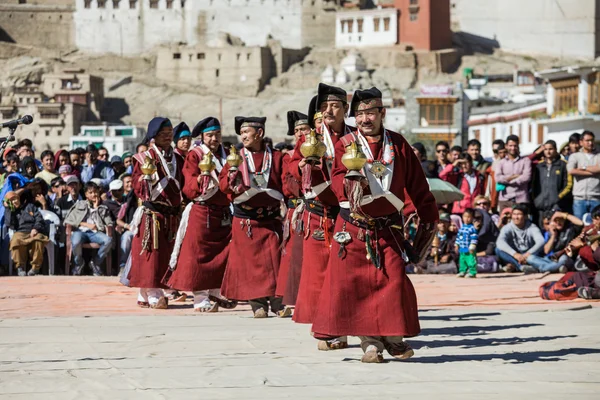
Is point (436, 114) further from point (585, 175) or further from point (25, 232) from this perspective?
point (25, 232)

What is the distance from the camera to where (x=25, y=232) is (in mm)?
16438

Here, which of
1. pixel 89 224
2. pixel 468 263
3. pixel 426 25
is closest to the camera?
pixel 468 263

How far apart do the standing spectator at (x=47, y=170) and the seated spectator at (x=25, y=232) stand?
135 cm

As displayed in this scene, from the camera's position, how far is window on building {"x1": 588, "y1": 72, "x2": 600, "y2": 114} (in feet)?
140

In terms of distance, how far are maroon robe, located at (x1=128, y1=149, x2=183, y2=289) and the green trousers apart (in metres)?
4.85

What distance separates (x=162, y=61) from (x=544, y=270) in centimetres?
8385

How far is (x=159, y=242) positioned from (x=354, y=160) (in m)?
4.75

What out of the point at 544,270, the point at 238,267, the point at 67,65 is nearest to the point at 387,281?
the point at 238,267

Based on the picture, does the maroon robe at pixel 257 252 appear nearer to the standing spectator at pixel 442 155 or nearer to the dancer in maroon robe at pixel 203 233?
the dancer in maroon robe at pixel 203 233

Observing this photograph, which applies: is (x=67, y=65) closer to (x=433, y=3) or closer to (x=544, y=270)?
(x=433, y=3)

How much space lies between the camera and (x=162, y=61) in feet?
321

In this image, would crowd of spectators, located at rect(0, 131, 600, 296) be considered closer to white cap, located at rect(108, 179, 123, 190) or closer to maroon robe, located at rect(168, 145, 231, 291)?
white cap, located at rect(108, 179, 123, 190)

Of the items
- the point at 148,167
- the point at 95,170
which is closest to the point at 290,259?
the point at 148,167

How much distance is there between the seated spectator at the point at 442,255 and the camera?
1667 centimetres
